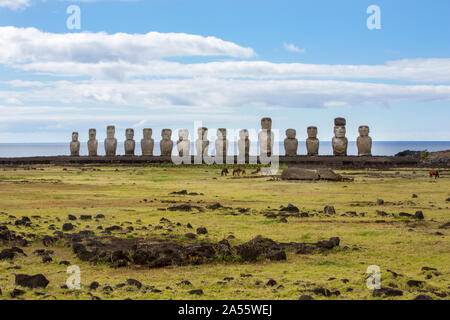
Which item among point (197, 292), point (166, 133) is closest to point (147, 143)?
point (166, 133)

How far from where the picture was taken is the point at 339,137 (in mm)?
42062

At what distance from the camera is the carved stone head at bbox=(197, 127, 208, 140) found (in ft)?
144

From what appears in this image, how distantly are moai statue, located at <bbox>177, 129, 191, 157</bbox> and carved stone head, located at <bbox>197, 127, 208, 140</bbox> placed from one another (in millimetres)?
1146

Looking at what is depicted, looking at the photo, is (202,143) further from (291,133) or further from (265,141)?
(291,133)

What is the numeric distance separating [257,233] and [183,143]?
107 ft

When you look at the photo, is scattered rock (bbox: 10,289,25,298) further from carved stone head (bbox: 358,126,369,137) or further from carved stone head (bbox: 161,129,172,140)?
carved stone head (bbox: 161,129,172,140)

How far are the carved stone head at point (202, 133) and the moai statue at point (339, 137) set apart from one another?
982 centimetres

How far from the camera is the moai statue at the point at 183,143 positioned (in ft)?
145

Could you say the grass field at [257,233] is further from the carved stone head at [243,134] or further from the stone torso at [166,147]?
the stone torso at [166,147]

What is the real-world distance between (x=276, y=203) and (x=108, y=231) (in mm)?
7372

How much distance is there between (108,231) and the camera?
12031mm

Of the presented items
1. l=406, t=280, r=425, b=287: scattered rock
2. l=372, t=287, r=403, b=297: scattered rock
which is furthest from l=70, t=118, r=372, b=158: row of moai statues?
l=372, t=287, r=403, b=297: scattered rock

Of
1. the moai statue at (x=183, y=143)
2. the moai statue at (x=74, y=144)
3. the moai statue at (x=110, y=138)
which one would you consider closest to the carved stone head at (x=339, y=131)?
the moai statue at (x=183, y=143)
